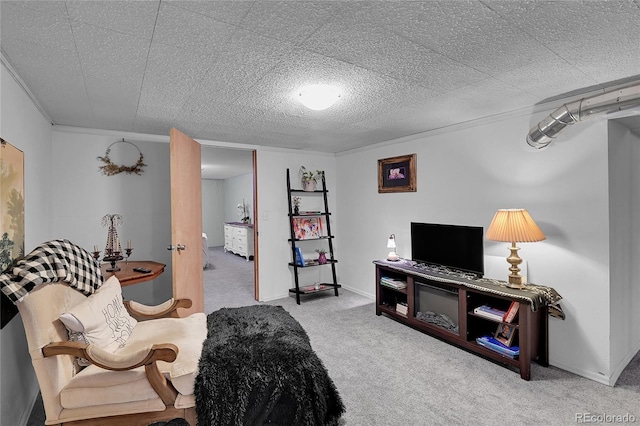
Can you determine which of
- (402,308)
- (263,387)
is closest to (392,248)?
(402,308)

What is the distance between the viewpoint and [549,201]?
2.72 meters

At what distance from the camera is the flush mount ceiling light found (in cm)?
224

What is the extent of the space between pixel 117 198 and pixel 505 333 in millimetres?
4169

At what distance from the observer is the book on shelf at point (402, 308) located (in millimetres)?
3578

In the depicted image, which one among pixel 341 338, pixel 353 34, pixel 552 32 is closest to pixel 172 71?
pixel 353 34

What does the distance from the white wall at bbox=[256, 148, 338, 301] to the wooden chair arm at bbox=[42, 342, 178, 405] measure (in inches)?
115

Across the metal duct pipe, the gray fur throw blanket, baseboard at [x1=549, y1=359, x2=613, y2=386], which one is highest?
the metal duct pipe

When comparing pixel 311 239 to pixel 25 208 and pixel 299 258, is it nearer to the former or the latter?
pixel 299 258

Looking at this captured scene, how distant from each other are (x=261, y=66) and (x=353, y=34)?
2.07 feet

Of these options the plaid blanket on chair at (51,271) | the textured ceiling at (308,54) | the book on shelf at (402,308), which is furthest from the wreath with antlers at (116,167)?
the book on shelf at (402,308)

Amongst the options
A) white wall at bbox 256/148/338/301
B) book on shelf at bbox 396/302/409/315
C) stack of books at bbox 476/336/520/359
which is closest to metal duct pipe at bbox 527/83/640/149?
stack of books at bbox 476/336/520/359

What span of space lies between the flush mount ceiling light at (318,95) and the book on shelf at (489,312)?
224 centimetres

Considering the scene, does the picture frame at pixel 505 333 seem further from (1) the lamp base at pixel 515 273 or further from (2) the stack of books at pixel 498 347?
(1) the lamp base at pixel 515 273

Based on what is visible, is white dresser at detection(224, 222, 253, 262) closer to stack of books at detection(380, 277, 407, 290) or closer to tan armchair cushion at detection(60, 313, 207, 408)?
stack of books at detection(380, 277, 407, 290)
